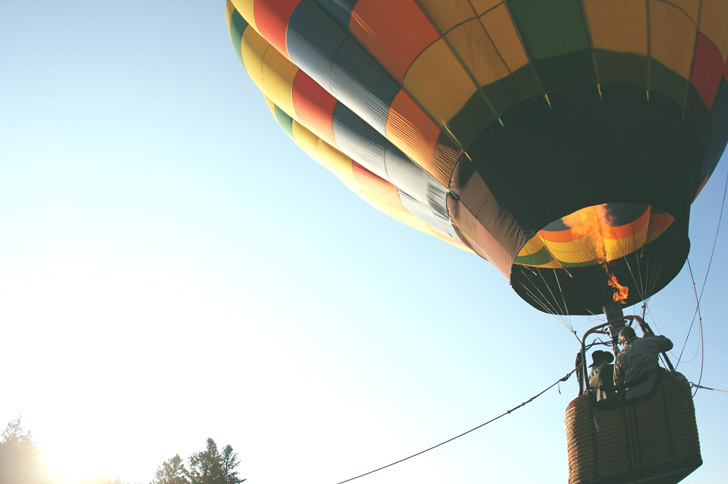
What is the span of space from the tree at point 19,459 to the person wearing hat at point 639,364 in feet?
102

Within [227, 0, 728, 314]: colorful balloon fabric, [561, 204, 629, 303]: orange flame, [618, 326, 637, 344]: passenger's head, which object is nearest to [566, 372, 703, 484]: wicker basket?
[618, 326, 637, 344]: passenger's head

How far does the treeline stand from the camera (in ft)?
Answer: 57.4

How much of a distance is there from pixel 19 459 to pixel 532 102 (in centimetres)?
3255

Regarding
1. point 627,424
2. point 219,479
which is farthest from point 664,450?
point 219,479

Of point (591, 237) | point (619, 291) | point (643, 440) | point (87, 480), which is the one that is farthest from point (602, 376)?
point (87, 480)

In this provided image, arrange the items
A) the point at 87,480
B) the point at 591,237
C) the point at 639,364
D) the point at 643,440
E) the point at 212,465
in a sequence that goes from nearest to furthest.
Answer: the point at 643,440 < the point at 639,364 < the point at 591,237 < the point at 212,465 < the point at 87,480

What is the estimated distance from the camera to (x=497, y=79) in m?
3.65

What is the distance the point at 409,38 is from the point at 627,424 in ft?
8.28

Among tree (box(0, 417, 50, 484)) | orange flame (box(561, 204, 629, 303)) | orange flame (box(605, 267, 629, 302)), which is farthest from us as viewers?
tree (box(0, 417, 50, 484))

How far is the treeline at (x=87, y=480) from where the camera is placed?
17.5m

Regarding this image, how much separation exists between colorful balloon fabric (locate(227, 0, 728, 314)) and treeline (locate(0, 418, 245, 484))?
14.7 m

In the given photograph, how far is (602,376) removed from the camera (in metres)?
3.44

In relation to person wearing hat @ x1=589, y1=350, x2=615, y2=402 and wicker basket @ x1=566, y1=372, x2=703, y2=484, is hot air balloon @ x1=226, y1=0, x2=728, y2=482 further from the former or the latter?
wicker basket @ x1=566, y1=372, x2=703, y2=484

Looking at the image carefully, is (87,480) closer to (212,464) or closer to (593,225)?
(212,464)
